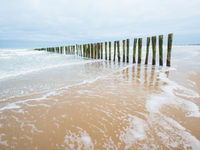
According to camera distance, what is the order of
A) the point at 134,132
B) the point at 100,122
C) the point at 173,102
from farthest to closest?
1. the point at 173,102
2. the point at 100,122
3. the point at 134,132

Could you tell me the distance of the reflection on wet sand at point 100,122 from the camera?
1571mm

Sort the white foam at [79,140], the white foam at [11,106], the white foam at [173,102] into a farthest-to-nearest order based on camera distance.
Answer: the white foam at [11,106] → the white foam at [173,102] → the white foam at [79,140]

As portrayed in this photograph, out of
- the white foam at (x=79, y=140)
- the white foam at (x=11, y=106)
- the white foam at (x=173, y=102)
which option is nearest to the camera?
the white foam at (x=79, y=140)

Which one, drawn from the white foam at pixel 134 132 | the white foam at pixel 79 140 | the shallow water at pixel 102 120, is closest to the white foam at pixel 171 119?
the shallow water at pixel 102 120

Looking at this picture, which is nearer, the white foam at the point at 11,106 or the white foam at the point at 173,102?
the white foam at the point at 173,102

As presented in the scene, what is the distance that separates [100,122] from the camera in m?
1.99

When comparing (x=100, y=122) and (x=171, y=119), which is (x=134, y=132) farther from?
(x=171, y=119)

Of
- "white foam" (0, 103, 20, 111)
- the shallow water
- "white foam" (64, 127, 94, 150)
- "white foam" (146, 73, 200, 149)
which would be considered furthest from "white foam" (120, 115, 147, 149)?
"white foam" (0, 103, 20, 111)

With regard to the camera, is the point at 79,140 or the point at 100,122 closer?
the point at 79,140

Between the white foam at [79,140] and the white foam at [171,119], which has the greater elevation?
the white foam at [171,119]

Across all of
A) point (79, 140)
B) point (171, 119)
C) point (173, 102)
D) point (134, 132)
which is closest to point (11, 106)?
point (79, 140)

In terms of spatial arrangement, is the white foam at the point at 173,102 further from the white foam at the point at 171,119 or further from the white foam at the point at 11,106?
the white foam at the point at 11,106

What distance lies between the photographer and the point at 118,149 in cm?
148

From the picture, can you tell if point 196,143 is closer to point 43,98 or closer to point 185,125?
point 185,125
